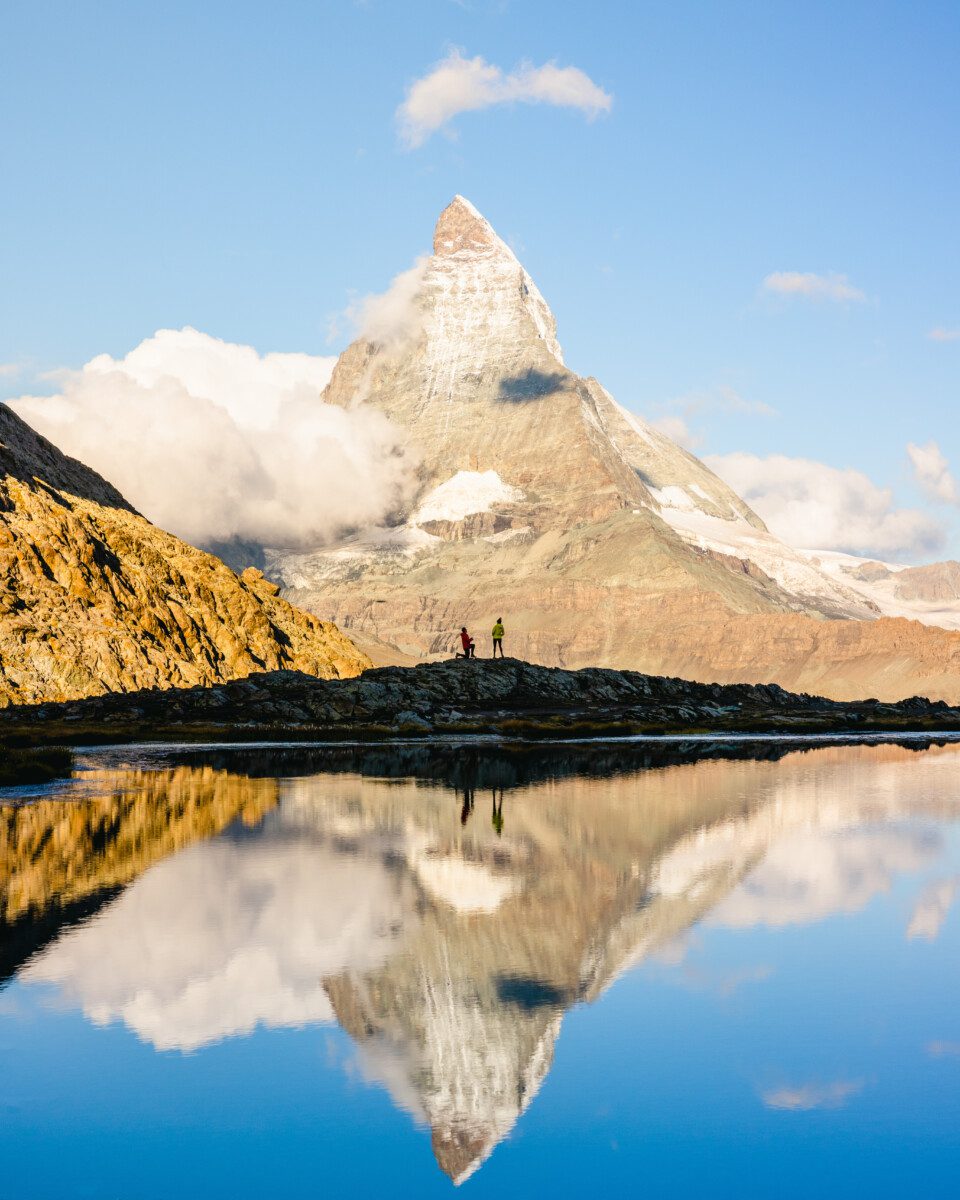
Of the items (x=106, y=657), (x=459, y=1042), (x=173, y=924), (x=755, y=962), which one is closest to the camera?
(x=459, y=1042)

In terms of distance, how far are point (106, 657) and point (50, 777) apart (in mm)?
67997

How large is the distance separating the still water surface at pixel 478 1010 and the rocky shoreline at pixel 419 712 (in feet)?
143

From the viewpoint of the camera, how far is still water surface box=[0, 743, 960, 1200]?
36.9ft

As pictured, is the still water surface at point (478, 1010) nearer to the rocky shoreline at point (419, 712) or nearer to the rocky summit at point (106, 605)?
the rocky shoreline at point (419, 712)

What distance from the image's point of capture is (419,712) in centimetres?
8788

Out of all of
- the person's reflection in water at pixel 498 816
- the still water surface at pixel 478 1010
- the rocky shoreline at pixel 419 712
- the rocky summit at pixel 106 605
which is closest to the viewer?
the still water surface at pixel 478 1010

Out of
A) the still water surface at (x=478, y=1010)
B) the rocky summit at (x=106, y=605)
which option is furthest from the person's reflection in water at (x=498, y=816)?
the rocky summit at (x=106, y=605)

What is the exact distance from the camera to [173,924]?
20.2m

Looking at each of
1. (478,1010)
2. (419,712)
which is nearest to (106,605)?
(419,712)

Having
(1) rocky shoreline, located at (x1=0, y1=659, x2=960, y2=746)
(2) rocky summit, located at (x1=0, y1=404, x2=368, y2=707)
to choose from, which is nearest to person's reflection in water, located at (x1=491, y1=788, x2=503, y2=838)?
(1) rocky shoreline, located at (x1=0, y1=659, x2=960, y2=746)

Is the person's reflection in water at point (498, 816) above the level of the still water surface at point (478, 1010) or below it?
above

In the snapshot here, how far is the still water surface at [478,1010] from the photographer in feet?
36.9

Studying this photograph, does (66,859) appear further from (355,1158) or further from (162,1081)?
(355,1158)

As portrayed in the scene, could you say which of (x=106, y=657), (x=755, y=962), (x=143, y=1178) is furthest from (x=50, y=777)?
(x=106, y=657)
